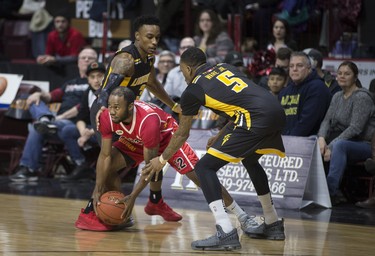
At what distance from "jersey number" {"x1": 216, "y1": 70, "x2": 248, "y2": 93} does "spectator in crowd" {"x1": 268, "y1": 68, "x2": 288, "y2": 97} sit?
3.69 metres

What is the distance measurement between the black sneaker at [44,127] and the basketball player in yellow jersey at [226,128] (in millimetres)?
4666

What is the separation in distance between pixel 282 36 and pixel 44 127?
10.4ft

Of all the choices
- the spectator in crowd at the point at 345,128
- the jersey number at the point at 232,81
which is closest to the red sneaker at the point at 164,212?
the jersey number at the point at 232,81

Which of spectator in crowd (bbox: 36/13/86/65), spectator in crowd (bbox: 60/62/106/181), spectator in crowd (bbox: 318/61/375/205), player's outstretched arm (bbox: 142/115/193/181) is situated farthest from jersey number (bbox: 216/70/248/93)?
spectator in crowd (bbox: 36/13/86/65)

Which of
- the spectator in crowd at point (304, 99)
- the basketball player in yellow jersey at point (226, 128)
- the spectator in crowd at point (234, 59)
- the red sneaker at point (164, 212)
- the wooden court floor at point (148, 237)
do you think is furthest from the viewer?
the spectator in crowd at point (234, 59)

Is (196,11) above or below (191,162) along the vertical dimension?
above

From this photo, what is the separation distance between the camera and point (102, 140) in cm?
810

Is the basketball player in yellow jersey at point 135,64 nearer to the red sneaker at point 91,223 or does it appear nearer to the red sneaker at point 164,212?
the red sneaker at point 91,223

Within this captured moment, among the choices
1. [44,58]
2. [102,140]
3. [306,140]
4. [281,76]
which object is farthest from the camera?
[44,58]

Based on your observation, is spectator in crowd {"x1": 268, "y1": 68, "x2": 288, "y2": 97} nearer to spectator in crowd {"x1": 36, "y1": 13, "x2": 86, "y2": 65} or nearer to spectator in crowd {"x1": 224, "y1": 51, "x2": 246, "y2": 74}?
spectator in crowd {"x1": 224, "y1": 51, "x2": 246, "y2": 74}

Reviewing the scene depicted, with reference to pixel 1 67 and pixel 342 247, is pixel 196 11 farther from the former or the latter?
pixel 342 247

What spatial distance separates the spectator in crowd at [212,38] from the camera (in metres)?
12.3

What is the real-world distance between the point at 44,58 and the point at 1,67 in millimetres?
673

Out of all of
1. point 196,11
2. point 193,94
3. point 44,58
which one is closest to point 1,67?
point 44,58
